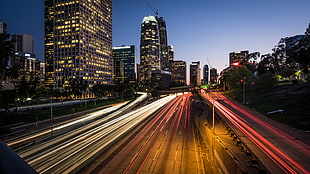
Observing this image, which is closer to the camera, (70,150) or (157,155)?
(70,150)

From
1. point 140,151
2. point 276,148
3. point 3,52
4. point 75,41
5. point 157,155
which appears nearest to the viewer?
point 157,155

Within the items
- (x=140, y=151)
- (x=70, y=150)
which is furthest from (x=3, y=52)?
(x=140, y=151)

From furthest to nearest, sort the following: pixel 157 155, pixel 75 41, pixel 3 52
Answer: pixel 75 41, pixel 3 52, pixel 157 155

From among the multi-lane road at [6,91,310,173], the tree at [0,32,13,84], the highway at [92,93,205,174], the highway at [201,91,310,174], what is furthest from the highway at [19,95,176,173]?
the highway at [201,91,310,174]

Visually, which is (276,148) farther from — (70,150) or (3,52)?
(3,52)

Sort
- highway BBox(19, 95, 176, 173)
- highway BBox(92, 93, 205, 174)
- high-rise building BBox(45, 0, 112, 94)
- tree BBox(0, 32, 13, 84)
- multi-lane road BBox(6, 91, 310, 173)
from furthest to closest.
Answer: high-rise building BBox(45, 0, 112, 94), tree BBox(0, 32, 13, 84), highway BBox(92, 93, 205, 174), multi-lane road BBox(6, 91, 310, 173), highway BBox(19, 95, 176, 173)

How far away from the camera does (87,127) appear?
27453 millimetres

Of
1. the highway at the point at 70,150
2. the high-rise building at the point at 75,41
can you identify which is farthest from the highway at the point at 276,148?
the high-rise building at the point at 75,41

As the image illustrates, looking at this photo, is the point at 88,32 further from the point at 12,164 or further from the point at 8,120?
the point at 12,164

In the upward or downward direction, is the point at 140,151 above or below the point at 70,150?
below

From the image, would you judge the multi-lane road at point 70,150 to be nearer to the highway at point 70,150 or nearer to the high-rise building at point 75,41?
the highway at point 70,150

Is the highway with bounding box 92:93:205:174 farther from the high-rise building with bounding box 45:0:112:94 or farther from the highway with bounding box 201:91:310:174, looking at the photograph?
the high-rise building with bounding box 45:0:112:94

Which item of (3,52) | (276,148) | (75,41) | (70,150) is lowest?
(276,148)

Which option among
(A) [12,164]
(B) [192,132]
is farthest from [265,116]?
(A) [12,164]
